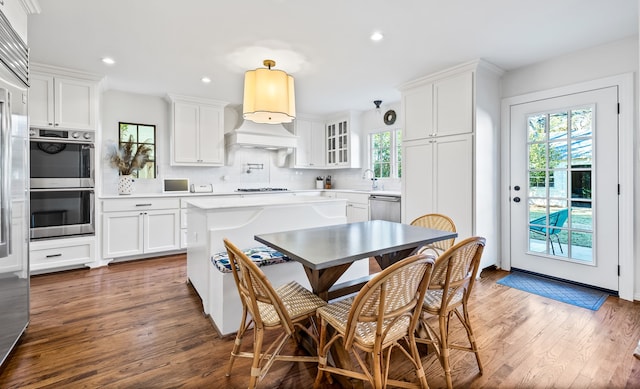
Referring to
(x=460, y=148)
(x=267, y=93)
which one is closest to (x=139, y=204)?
(x=267, y=93)

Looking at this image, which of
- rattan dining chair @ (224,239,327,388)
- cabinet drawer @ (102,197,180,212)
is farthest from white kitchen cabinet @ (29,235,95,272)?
rattan dining chair @ (224,239,327,388)

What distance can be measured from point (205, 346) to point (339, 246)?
3.83 ft

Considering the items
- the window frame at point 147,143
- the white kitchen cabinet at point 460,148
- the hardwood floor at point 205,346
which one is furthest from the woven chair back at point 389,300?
the window frame at point 147,143

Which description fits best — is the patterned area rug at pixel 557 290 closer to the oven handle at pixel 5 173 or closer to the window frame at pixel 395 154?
the window frame at pixel 395 154

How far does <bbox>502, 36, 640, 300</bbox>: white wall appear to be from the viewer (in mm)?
2742

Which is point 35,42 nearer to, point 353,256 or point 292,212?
point 292,212

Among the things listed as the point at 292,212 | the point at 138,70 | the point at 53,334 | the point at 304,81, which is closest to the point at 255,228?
the point at 292,212

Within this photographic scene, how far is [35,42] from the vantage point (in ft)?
9.45

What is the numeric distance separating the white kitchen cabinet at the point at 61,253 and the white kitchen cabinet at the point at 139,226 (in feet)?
0.67

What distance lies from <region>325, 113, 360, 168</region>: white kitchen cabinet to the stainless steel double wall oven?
3940 mm

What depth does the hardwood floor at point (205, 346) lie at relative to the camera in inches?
66.3

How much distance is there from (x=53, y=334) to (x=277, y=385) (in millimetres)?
1760

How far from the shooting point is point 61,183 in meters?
3.42

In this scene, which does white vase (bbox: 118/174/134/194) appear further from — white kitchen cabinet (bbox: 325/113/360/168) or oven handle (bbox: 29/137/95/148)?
white kitchen cabinet (bbox: 325/113/360/168)
